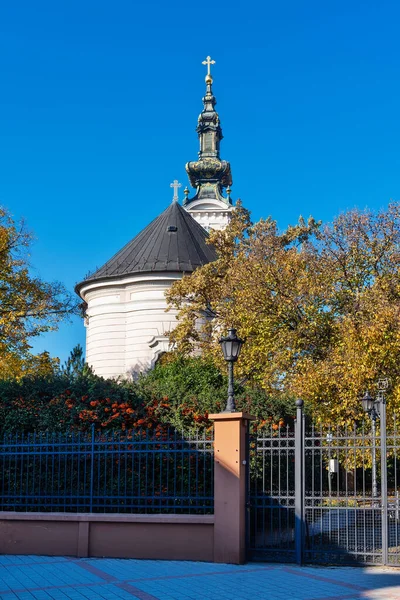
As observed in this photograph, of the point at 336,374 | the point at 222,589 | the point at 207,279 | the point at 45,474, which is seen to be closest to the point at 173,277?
the point at 207,279

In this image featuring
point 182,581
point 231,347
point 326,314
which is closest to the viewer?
point 182,581

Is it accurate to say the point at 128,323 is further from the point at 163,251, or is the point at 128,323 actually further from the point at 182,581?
the point at 182,581

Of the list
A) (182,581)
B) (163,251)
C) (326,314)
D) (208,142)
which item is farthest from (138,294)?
(208,142)

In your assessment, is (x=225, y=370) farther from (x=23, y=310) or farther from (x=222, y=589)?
(x=222, y=589)

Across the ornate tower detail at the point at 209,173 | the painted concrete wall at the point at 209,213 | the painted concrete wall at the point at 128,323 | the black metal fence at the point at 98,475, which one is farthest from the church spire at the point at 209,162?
the black metal fence at the point at 98,475

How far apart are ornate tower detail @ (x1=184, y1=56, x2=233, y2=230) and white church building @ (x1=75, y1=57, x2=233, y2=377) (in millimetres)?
21826

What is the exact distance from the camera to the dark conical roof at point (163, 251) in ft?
123

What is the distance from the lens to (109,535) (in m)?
12.2

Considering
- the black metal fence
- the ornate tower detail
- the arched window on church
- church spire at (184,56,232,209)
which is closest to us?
the black metal fence

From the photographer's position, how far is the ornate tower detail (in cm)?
6419

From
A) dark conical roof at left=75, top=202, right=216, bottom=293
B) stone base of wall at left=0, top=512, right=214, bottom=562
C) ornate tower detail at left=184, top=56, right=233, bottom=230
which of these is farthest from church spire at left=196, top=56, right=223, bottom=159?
stone base of wall at left=0, top=512, right=214, bottom=562

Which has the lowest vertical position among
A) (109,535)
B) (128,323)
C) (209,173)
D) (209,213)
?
(109,535)

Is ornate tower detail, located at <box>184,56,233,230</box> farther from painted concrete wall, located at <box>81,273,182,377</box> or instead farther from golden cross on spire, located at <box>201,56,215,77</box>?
painted concrete wall, located at <box>81,273,182,377</box>

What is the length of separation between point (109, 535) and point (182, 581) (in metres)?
2.34
